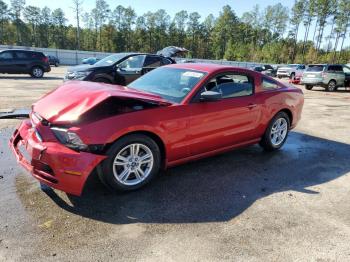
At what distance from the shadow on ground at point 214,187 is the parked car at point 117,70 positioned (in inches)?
229

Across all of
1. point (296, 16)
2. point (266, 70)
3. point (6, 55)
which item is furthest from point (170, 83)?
point (296, 16)

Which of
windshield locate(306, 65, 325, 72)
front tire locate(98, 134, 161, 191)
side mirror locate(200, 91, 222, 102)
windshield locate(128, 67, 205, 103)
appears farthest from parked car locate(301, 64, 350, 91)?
front tire locate(98, 134, 161, 191)

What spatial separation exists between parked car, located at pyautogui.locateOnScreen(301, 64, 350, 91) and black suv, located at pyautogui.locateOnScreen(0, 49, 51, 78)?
52.4 feet

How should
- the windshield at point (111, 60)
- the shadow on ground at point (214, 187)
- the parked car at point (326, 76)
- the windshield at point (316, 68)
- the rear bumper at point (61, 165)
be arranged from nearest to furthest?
the rear bumper at point (61, 165) < the shadow on ground at point (214, 187) < the windshield at point (111, 60) < the parked car at point (326, 76) < the windshield at point (316, 68)

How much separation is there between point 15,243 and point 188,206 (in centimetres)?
176

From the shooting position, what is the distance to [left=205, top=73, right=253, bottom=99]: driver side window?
195 inches

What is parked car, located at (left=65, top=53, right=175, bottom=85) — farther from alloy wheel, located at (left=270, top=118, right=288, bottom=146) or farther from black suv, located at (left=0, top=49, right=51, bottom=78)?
black suv, located at (left=0, top=49, right=51, bottom=78)

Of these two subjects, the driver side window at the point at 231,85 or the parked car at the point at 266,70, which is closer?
the driver side window at the point at 231,85

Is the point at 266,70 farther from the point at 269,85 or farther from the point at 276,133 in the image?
the point at 269,85

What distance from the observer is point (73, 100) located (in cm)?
399

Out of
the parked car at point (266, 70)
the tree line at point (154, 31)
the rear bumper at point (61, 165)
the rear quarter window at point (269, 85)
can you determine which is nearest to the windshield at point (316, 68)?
the parked car at point (266, 70)

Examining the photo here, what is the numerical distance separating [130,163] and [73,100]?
3.32 ft

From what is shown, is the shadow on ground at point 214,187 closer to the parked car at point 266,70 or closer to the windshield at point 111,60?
the windshield at point 111,60

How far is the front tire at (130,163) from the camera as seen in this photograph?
375 cm
